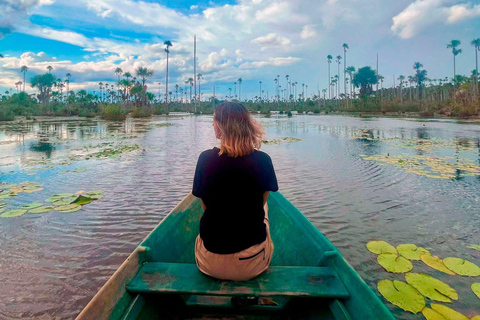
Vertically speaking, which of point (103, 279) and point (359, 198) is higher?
point (359, 198)

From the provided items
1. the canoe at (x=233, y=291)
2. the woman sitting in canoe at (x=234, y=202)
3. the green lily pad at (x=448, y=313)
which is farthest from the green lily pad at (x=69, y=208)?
the green lily pad at (x=448, y=313)

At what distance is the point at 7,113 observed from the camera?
2669 cm

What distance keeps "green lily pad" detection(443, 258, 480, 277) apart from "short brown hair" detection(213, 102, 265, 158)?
243cm

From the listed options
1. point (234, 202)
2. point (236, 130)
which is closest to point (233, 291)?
point (234, 202)

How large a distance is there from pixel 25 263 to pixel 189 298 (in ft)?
6.72

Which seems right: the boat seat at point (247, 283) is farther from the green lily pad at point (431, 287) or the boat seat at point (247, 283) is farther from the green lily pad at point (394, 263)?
the green lily pad at point (394, 263)

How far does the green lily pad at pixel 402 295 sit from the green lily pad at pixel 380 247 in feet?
2.09

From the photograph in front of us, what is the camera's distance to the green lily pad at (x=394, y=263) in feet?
9.76

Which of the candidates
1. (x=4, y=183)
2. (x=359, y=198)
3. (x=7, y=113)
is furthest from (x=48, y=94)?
(x=359, y=198)

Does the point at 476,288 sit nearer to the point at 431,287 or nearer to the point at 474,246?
the point at 431,287

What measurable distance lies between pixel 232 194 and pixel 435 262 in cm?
249

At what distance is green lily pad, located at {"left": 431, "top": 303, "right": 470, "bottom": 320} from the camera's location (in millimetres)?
2227

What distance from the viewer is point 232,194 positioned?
182cm

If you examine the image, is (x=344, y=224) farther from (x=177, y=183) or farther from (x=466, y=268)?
(x=177, y=183)
